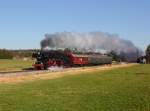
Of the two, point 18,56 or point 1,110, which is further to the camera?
point 18,56

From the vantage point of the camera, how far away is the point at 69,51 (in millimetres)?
61062

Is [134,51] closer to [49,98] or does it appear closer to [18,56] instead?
[18,56]

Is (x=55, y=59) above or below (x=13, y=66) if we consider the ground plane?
above

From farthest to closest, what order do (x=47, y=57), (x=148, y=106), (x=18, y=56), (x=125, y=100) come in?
1. (x=18, y=56)
2. (x=47, y=57)
3. (x=125, y=100)
4. (x=148, y=106)

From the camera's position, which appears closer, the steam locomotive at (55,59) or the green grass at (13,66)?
the steam locomotive at (55,59)

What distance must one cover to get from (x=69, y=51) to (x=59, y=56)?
134 inches

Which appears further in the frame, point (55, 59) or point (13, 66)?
point (13, 66)

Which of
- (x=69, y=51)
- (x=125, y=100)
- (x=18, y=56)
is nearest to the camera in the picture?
(x=125, y=100)

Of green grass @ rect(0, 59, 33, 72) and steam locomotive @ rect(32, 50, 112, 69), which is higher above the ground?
steam locomotive @ rect(32, 50, 112, 69)

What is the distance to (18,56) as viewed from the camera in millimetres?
151625

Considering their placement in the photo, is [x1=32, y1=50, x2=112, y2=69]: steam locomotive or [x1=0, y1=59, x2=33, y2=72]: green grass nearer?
[x1=32, y1=50, x2=112, y2=69]: steam locomotive

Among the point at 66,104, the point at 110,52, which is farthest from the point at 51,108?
the point at 110,52

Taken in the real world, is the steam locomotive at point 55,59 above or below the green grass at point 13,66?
above

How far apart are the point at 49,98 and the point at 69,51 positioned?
41.6 metres
